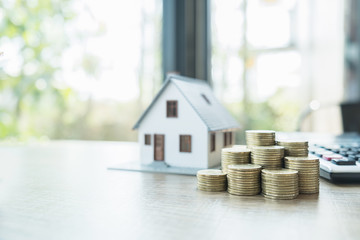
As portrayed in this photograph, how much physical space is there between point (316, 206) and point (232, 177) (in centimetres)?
21

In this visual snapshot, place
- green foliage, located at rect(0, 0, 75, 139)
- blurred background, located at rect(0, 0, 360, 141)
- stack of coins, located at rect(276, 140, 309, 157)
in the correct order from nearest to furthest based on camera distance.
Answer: stack of coins, located at rect(276, 140, 309, 157) < blurred background, located at rect(0, 0, 360, 141) < green foliage, located at rect(0, 0, 75, 139)

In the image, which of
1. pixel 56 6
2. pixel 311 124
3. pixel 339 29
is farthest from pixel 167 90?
pixel 56 6

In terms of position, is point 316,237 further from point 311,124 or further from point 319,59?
point 319,59

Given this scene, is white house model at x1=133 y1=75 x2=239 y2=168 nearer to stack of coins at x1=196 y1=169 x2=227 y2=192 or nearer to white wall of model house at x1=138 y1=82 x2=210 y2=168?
white wall of model house at x1=138 y1=82 x2=210 y2=168

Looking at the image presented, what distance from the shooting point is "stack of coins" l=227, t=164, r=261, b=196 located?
786mm

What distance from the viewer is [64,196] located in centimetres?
78

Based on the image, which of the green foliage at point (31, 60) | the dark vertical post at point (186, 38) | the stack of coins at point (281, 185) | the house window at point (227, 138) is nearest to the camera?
the stack of coins at point (281, 185)

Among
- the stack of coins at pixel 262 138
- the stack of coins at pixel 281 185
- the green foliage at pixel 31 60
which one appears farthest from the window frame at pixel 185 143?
the green foliage at pixel 31 60

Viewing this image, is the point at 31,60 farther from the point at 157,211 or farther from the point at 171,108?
the point at 157,211

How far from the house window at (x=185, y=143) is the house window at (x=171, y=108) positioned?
91 millimetres

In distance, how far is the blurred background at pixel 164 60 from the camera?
2.47m

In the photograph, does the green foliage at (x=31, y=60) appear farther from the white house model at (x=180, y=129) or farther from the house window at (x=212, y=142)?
the house window at (x=212, y=142)

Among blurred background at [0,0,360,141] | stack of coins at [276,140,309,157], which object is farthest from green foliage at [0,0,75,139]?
stack of coins at [276,140,309,157]

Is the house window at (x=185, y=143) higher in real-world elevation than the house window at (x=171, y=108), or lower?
lower
